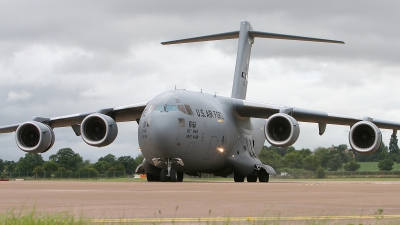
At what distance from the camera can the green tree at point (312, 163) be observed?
139ft

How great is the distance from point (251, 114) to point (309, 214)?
19.7 meters

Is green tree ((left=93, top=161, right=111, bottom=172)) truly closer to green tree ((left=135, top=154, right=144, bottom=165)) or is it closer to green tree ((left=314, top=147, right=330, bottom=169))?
green tree ((left=135, top=154, right=144, bottom=165))

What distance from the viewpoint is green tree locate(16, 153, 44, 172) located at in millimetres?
42750

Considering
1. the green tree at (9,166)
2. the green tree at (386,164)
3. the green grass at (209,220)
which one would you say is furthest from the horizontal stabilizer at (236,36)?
the green grass at (209,220)

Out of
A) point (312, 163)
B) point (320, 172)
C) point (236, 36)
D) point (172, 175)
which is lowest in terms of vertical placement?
point (172, 175)

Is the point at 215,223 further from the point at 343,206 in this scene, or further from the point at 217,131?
the point at 217,131

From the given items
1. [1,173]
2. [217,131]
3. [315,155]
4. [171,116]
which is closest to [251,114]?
[217,131]

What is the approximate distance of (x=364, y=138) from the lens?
23.5 m

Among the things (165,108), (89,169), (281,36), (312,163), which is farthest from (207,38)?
(312,163)

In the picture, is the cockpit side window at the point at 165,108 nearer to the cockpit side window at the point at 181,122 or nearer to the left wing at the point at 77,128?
the cockpit side window at the point at 181,122

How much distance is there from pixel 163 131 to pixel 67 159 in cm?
2230

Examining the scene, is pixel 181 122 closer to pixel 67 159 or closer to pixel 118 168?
pixel 118 168

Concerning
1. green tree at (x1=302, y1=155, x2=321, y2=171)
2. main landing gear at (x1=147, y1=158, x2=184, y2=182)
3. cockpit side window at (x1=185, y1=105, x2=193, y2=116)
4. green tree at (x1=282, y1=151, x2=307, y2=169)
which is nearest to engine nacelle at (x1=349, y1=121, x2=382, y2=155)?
cockpit side window at (x1=185, y1=105, x2=193, y2=116)

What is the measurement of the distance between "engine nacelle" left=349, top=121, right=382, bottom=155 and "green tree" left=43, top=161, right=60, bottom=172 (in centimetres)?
2186
